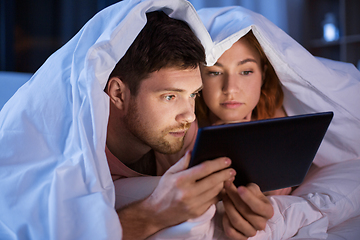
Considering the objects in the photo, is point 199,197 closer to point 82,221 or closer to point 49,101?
point 82,221

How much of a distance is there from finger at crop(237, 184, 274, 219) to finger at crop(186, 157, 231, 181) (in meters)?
0.08

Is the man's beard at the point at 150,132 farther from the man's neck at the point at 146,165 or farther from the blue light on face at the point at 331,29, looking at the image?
the blue light on face at the point at 331,29

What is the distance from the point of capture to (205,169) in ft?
2.06

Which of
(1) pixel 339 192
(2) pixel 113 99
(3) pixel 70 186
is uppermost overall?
(2) pixel 113 99

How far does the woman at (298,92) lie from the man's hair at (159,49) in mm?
98

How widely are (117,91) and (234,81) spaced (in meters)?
0.40

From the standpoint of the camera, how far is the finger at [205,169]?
0.62 m

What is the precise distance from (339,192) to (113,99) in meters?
0.73

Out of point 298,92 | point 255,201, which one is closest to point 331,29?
point 298,92

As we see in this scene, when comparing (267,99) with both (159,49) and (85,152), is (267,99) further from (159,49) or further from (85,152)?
(85,152)

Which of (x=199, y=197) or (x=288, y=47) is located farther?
(x=288, y=47)

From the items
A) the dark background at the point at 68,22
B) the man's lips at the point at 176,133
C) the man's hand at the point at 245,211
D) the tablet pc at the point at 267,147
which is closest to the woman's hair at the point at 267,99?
the man's lips at the point at 176,133

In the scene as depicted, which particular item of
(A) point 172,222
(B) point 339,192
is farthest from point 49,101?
(B) point 339,192

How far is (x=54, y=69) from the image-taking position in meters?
0.81
